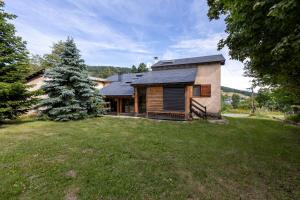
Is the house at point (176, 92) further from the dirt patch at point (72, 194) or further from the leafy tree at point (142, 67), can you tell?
the leafy tree at point (142, 67)

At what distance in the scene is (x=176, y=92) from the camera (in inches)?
516

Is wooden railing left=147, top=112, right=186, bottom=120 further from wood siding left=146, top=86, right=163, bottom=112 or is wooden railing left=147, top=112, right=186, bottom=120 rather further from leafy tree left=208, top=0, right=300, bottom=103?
leafy tree left=208, top=0, right=300, bottom=103

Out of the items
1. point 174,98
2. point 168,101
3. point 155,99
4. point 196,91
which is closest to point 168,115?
point 168,101

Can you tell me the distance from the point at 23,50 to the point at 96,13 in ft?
18.8

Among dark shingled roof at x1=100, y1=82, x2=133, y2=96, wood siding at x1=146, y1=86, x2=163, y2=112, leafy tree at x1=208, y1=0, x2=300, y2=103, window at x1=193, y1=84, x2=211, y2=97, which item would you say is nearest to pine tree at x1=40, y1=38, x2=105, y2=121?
dark shingled roof at x1=100, y1=82, x2=133, y2=96

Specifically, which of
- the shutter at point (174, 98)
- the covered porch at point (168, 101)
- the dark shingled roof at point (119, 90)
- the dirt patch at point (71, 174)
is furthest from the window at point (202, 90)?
the dirt patch at point (71, 174)

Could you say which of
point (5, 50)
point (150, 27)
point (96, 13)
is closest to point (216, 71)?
point (150, 27)

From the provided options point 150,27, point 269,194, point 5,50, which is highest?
point 150,27

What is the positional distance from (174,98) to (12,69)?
11.4 m

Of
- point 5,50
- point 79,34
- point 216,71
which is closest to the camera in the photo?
point 5,50

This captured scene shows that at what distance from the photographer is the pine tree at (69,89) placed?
12.3 metres

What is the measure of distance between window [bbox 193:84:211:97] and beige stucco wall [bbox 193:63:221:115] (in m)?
0.29

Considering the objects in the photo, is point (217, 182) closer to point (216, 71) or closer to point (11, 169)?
point (11, 169)

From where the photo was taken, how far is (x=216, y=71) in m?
15.5
